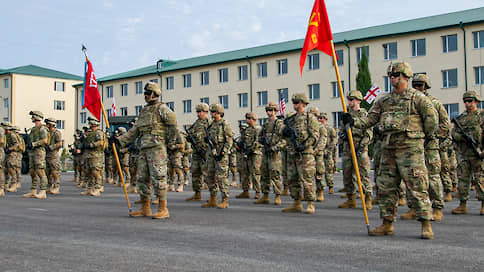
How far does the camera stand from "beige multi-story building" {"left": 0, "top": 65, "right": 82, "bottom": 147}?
A: 3036 inches

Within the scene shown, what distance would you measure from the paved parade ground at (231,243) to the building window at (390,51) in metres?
35.8

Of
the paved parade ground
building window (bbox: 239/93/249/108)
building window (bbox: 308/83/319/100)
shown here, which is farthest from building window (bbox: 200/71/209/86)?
the paved parade ground

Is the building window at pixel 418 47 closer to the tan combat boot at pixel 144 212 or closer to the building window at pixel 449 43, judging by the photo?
the building window at pixel 449 43

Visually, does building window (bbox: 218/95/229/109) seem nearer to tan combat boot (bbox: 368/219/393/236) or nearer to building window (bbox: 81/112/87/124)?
building window (bbox: 81/112/87/124)

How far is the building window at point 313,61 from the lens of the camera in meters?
48.9

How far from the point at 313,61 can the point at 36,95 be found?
157 ft

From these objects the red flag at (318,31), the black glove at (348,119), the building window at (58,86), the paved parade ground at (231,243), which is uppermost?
the building window at (58,86)

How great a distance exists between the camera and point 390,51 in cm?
4438

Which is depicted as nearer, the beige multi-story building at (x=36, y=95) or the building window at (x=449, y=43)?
the building window at (x=449, y=43)

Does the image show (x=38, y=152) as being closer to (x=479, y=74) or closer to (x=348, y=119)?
(x=348, y=119)

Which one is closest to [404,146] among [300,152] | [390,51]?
[300,152]

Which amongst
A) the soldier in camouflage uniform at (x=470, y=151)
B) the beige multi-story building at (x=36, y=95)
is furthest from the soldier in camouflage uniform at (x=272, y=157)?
the beige multi-story building at (x=36, y=95)

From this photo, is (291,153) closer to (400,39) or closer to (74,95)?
(400,39)

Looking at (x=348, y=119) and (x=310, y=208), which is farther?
(x=310, y=208)
